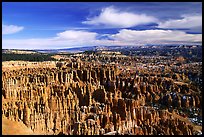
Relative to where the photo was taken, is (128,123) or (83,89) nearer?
(128,123)

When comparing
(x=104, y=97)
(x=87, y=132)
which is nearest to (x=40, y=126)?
(x=87, y=132)

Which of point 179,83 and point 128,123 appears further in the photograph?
point 179,83

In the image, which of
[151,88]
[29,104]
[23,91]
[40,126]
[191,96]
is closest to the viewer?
[40,126]

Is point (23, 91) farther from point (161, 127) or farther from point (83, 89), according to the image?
point (161, 127)

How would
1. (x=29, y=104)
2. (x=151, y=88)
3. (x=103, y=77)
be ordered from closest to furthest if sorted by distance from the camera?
1. (x=29, y=104)
2. (x=151, y=88)
3. (x=103, y=77)

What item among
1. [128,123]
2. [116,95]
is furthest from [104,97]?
[128,123]

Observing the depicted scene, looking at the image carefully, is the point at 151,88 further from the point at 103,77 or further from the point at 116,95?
the point at 103,77
